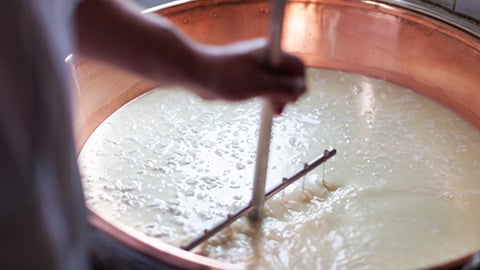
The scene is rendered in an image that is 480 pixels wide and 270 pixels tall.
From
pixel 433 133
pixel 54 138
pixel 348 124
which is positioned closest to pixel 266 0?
pixel 348 124

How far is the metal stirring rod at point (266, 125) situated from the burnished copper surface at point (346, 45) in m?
0.52

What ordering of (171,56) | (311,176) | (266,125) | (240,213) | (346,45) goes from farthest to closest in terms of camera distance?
1. (346,45)
2. (311,176)
3. (240,213)
4. (266,125)
5. (171,56)

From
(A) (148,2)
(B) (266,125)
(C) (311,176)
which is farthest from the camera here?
(A) (148,2)

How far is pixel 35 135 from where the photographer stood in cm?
53

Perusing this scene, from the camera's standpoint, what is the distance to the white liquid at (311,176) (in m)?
1.14

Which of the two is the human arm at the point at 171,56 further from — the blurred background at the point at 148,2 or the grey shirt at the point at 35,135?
the blurred background at the point at 148,2

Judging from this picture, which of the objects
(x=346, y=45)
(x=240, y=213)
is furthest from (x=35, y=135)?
(x=346, y=45)

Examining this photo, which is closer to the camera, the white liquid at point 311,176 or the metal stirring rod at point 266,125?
the metal stirring rod at point 266,125

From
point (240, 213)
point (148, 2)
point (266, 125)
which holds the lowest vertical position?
point (240, 213)

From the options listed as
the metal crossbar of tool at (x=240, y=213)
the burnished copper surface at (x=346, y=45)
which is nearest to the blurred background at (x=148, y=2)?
the burnished copper surface at (x=346, y=45)

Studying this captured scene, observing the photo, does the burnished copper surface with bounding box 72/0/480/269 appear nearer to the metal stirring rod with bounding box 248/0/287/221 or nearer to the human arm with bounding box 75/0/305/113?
the metal stirring rod with bounding box 248/0/287/221

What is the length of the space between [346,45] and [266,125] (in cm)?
92

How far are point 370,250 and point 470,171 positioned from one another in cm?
41

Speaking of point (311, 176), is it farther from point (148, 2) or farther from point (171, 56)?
point (148, 2)
